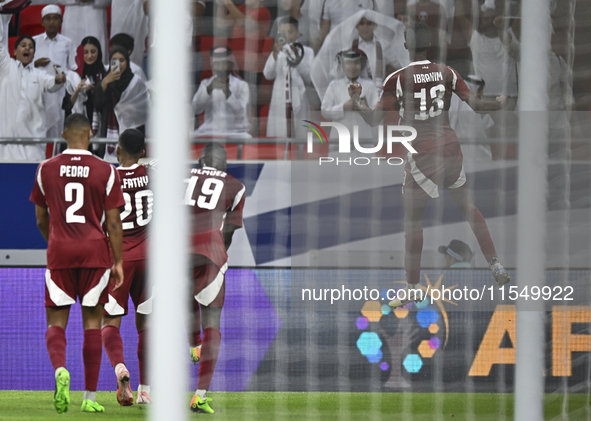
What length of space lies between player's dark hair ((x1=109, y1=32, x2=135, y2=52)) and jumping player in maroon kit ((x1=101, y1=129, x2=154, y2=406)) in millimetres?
343

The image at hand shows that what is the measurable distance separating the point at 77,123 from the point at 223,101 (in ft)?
3.01

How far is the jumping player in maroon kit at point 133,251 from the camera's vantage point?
258cm

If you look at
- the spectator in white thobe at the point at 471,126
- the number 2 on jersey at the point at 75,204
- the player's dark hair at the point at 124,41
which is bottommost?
the number 2 on jersey at the point at 75,204

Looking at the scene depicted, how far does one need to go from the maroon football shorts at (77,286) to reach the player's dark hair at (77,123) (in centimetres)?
57

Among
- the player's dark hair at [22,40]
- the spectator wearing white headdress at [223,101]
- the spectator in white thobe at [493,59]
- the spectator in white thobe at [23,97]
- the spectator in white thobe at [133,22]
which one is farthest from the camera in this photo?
the player's dark hair at [22,40]

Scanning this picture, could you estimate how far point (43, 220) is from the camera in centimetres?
261

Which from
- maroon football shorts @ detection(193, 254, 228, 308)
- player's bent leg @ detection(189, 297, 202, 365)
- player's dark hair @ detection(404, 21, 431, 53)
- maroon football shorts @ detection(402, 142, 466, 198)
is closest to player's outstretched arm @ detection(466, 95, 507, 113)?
maroon football shorts @ detection(402, 142, 466, 198)

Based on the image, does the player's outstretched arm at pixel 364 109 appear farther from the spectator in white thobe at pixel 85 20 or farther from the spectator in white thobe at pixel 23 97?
the spectator in white thobe at pixel 23 97

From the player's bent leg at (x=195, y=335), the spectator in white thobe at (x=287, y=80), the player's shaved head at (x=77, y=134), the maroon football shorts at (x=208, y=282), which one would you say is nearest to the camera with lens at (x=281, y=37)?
the spectator in white thobe at (x=287, y=80)

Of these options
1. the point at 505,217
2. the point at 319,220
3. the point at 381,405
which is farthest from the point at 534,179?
the point at 381,405

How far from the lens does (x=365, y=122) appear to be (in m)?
2.09

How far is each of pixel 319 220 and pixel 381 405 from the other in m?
0.65

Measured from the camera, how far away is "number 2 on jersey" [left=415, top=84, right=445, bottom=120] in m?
2.11

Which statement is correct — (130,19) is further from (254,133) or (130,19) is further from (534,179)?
(534,179)
